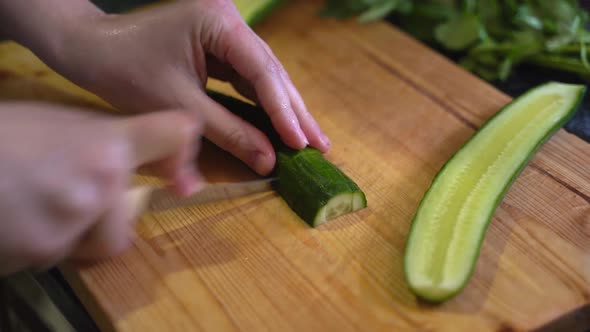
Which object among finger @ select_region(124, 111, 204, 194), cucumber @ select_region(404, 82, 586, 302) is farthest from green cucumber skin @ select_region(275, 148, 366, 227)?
finger @ select_region(124, 111, 204, 194)

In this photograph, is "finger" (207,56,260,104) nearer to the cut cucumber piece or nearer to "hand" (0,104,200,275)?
the cut cucumber piece

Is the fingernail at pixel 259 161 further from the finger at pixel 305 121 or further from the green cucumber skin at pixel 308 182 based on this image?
the finger at pixel 305 121

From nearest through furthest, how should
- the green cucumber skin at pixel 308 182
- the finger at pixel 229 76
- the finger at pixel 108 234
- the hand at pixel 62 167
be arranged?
the hand at pixel 62 167
the finger at pixel 108 234
the green cucumber skin at pixel 308 182
the finger at pixel 229 76

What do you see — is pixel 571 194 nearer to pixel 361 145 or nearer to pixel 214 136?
pixel 361 145

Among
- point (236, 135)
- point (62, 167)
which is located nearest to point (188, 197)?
point (236, 135)

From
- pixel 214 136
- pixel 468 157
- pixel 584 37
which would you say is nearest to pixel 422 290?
pixel 468 157

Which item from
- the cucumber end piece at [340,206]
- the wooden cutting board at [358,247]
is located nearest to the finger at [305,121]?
the wooden cutting board at [358,247]
